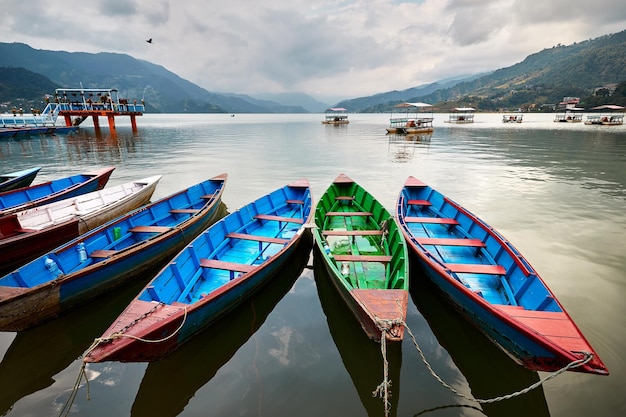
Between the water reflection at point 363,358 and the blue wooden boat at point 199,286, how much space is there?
2192 millimetres

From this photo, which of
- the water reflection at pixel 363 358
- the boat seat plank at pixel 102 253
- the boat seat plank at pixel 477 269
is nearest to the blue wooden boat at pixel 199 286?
the water reflection at pixel 363 358

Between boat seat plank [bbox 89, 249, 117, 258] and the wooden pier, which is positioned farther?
the wooden pier

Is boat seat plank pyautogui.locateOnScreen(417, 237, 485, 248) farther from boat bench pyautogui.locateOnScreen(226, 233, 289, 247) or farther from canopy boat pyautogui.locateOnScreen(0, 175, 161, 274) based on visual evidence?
canopy boat pyautogui.locateOnScreen(0, 175, 161, 274)

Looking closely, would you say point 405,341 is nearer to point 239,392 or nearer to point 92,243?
point 239,392

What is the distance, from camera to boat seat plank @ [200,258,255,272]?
7.19 m

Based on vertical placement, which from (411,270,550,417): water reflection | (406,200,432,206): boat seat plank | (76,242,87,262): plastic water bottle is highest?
(406,200,432,206): boat seat plank

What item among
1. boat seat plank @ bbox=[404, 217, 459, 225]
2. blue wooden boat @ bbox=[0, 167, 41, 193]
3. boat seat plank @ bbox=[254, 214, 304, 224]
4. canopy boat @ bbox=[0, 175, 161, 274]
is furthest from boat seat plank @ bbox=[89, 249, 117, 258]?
blue wooden boat @ bbox=[0, 167, 41, 193]

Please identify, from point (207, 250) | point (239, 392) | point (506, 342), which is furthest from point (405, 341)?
point (207, 250)

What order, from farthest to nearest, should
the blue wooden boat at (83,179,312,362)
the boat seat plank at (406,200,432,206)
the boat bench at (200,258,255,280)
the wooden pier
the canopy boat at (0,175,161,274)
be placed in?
the wooden pier
the boat seat plank at (406,200,432,206)
the canopy boat at (0,175,161,274)
the boat bench at (200,258,255,280)
the blue wooden boat at (83,179,312,362)

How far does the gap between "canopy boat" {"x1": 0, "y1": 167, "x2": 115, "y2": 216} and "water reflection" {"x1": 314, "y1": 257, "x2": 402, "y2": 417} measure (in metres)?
12.7

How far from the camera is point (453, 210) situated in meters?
11.2

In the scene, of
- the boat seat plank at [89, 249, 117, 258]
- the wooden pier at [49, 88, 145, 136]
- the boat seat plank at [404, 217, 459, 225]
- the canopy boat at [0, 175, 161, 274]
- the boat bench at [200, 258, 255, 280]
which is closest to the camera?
the boat bench at [200, 258, 255, 280]

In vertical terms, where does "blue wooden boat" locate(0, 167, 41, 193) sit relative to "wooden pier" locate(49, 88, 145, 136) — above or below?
below

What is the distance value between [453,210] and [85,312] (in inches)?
482
